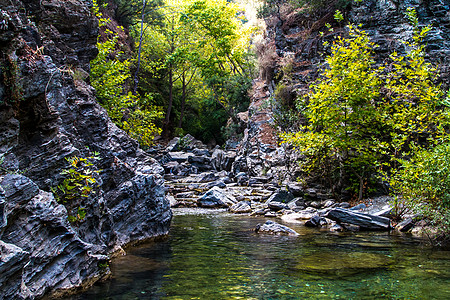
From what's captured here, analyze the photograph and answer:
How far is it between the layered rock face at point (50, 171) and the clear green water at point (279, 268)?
26.7 inches

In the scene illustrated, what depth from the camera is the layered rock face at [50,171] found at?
14.1ft

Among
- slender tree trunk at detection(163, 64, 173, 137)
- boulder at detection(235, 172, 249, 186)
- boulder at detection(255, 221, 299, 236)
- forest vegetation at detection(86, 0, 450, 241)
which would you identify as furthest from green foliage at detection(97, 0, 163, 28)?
boulder at detection(255, 221, 299, 236)

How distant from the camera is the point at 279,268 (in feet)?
→ 21.6

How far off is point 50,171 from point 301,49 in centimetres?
2219

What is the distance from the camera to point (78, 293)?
16.2 ft

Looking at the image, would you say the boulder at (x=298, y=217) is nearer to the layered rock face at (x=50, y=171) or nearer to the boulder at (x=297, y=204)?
the boulder at (x=297, y=204)

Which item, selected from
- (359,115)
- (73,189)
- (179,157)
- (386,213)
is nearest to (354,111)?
(359,115)

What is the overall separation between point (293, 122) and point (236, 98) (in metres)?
12.6

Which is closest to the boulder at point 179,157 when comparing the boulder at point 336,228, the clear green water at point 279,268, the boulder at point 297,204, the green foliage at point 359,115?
the boulder at point 297,204

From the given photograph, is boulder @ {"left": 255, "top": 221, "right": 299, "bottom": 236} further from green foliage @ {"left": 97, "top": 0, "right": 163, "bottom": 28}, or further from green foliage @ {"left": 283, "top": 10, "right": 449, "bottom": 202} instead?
green foliage @ {"left": 97, "top": 0, "right": 163, "bottom": 28}

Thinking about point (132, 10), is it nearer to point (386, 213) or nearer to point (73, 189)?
point (386, 213)

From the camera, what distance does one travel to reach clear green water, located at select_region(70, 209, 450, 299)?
5.18m

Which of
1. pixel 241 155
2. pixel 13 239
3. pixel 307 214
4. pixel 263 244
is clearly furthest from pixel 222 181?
pixel 13 239

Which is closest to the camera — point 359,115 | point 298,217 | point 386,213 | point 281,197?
point 386,213
